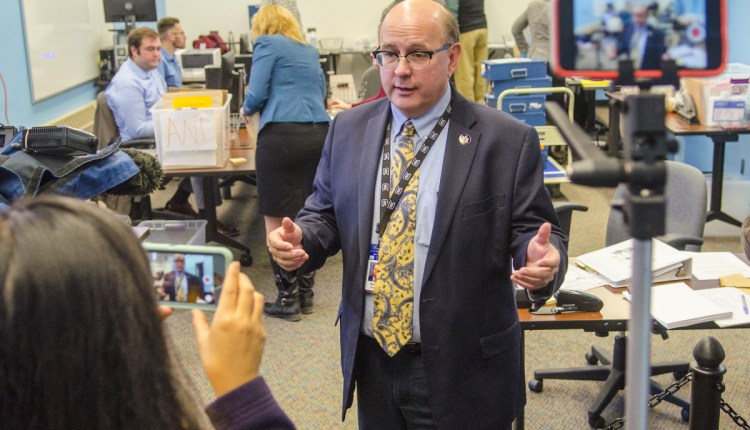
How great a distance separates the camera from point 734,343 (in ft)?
12.8

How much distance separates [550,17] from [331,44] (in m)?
10.1

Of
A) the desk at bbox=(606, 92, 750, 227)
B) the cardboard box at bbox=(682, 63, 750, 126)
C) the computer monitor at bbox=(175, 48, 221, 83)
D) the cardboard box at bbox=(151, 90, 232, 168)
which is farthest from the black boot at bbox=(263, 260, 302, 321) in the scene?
the computer monitor at bbox=(175, 48, 221, 83)

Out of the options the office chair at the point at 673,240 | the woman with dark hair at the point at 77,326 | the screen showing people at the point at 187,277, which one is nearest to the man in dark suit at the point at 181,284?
the screen showing people at the point at 187,277

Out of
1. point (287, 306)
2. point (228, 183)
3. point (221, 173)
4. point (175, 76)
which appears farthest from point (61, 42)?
point (287, 306)

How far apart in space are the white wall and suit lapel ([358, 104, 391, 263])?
8916 millimetres

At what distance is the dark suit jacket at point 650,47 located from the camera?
0.83 m

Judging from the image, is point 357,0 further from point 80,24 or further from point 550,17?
point 550,17

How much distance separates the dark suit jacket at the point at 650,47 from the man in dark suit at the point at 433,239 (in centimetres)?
103

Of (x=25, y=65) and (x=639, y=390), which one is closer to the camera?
(x=639, y=390)

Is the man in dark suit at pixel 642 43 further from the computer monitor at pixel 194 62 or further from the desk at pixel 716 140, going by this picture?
the computer monitor at pixel 194 62

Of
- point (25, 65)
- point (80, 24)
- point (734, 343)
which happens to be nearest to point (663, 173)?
point (734, 343)

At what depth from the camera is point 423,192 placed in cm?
194

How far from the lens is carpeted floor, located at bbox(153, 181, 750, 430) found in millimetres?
3336

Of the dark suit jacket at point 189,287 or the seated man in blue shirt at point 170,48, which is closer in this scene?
the dark suit jacket at point 189,287
